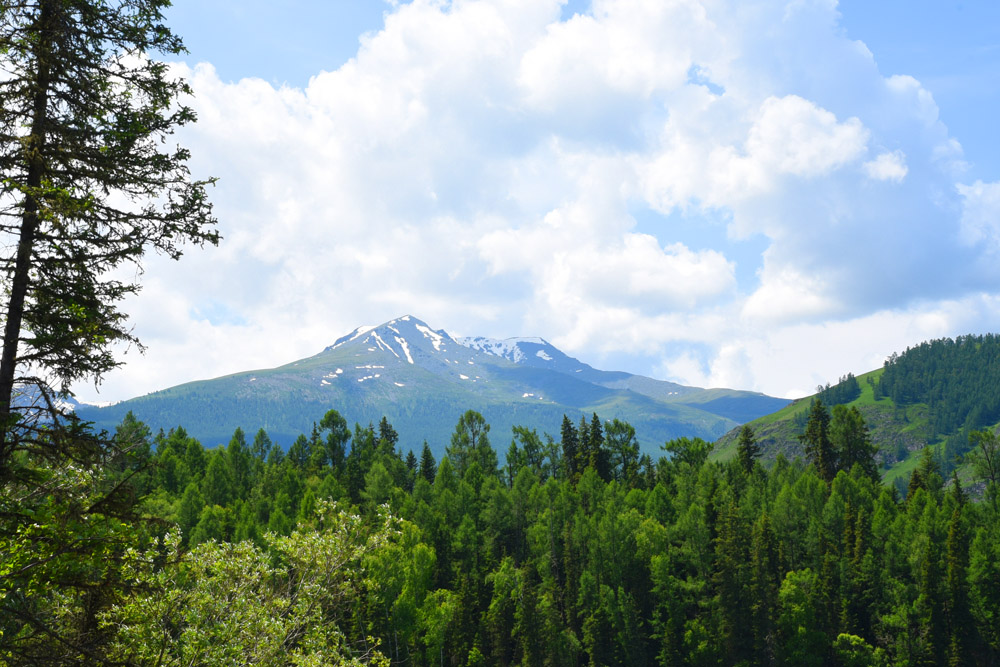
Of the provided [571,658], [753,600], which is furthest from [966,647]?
[571,658]

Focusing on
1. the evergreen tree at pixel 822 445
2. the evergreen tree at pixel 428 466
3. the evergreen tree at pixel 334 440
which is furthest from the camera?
the evergreen tree at pixel 428 466

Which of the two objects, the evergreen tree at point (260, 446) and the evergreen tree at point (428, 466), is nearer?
the evergreen tree at point (428, 466)

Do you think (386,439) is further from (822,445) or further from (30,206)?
(30,206)

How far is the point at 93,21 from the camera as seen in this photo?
1453cm

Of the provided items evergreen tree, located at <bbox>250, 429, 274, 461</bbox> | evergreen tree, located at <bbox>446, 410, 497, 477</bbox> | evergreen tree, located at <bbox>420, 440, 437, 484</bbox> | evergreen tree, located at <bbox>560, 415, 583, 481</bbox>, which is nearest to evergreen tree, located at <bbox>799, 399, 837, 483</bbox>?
evergreen tree, located at <bbox>560, 415, 583, 481</bbox>

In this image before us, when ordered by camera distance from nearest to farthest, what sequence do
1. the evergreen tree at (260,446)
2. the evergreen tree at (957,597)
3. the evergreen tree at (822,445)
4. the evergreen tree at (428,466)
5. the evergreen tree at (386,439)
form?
the evergreen tree at (957,597), the evergreen tree at (822,445), the evergreen tree at (428,466), the evergreen tree at (386,439), the evergreen tree at (260,446)

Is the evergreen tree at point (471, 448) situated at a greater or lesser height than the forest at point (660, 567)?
greater

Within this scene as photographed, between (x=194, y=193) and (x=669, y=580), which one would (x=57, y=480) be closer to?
(x=194, y=193)

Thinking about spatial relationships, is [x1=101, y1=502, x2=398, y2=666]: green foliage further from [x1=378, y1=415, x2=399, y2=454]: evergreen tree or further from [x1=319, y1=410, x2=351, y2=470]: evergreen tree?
[x1=378, y1=415, x2=399, y2=454]: evergreen tree

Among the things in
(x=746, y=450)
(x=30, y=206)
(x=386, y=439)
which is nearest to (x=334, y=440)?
(x=386, y=439)

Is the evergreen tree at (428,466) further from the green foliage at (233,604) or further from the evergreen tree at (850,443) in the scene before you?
the green foliage at (233,604)

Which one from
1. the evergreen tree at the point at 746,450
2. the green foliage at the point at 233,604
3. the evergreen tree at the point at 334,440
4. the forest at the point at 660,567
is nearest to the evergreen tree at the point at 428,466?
Answer: the evergreen tree at the point at 334,440

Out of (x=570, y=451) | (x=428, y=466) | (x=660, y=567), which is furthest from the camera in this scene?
(x=428, y=466)

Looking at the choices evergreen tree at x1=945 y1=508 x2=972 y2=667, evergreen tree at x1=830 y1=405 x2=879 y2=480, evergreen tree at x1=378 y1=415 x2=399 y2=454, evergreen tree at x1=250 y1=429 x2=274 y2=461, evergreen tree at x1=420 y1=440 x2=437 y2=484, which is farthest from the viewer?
evergreen tree at x1=250 y1=429 x2=274 y2=461
